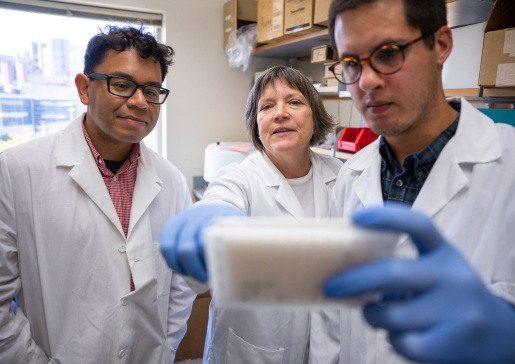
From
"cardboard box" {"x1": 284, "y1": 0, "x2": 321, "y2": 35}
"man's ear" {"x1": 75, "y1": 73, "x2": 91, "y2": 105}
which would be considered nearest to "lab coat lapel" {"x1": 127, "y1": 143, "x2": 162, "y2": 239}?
"man's ear" {"x1": 75, "y1": 73, "x2": 91, "y2": 105}

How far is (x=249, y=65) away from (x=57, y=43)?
1586 millimetres

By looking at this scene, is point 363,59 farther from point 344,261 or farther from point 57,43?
point 57,43

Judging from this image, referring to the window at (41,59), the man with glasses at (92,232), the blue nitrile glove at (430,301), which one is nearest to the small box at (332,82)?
the man with glasses at (92,232)

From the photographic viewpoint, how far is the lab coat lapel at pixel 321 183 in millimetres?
1227

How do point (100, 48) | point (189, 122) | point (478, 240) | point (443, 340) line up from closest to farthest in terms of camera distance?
1. point (443, 340)
2. point (478, 240)
3. point (100, 48)
4. point (189, 122)

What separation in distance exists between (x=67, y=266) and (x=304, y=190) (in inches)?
34.4

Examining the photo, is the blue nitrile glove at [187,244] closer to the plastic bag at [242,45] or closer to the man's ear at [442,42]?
the man's ear at [442,42]

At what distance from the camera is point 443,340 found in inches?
16.1

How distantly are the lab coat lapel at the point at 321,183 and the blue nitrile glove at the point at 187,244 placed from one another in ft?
2.18

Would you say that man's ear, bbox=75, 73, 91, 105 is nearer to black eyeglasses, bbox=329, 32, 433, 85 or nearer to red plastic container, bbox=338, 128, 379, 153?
black eyeglasses, bbox=329, 32, 433, 85

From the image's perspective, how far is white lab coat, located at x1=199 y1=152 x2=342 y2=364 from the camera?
1071 mm

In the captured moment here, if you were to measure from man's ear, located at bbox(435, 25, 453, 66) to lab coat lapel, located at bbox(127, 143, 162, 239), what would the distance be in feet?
3.18

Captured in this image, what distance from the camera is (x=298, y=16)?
2025 millimetres

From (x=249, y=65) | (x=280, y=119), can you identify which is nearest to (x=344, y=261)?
(x=280, y=119)
